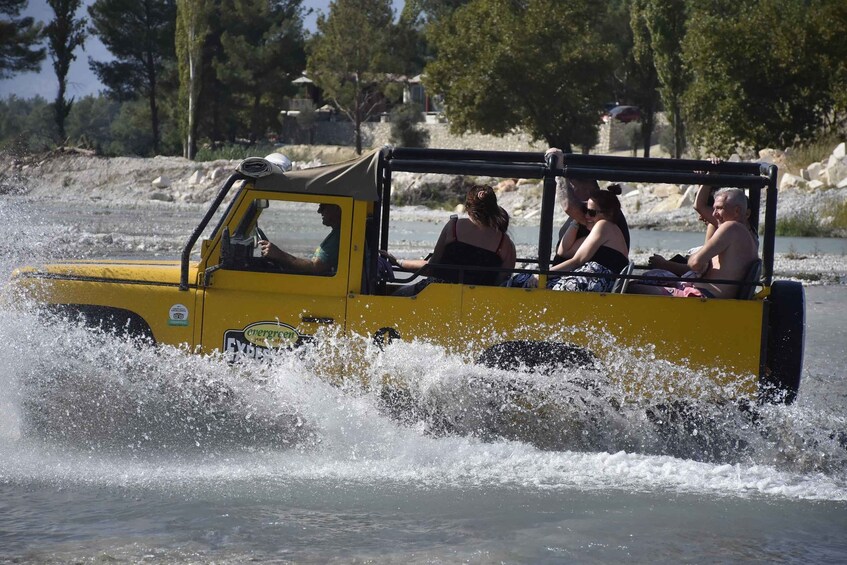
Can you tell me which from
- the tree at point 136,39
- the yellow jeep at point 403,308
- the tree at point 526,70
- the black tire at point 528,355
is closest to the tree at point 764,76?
the tree at point 526,70

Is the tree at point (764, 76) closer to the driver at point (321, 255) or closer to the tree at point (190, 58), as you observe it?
the driver at point (321, 255)

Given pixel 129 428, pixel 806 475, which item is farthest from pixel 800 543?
pixel 129 428

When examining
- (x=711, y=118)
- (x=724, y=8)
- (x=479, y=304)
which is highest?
(x=724, y=8)

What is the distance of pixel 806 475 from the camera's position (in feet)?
23.0

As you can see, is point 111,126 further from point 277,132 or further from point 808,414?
point 808,414

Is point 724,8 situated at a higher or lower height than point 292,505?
higher

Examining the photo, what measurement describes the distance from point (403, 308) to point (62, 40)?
6049 centimetres

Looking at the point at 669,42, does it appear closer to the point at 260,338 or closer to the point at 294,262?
the point at 294,262

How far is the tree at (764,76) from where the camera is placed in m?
35.0

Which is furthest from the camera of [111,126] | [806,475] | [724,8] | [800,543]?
[111,126]

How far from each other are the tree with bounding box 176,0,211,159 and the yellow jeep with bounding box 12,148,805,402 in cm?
5606

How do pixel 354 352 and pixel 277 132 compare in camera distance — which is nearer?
Result: pixel 354 352

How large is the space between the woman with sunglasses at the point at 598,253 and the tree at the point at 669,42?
39070 mm

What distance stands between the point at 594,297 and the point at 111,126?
314 ft
